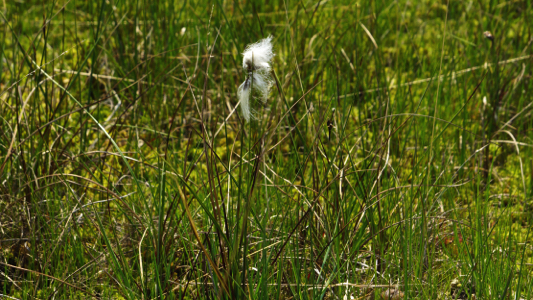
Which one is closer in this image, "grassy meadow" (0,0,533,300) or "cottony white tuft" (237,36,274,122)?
"cottony white tuft" (237,36,274,122)

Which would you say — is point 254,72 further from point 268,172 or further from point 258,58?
point 268,172

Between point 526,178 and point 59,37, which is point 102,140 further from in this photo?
point 526,178

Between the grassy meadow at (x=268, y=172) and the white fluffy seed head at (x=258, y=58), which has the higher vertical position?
the white fluffy seed head at (x=258, y=58)

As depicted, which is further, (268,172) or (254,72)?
(268,172)

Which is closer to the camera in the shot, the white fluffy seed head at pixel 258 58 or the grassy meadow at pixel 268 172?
the white fluffy seed head at pixel 258 58

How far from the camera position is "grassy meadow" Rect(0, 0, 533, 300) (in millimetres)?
1492

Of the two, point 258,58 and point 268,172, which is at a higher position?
point 258,58

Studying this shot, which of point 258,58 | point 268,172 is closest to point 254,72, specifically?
point 258,58

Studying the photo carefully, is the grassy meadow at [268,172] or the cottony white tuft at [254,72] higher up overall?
the cottony white tuft at [254,72]

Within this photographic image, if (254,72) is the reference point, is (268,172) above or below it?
below

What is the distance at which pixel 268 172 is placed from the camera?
2119 mm

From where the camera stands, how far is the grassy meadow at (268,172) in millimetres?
1492

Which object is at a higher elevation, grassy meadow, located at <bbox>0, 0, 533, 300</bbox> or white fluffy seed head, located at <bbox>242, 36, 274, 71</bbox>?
white fluffy seed head, located at <bbox>242, 36, 274, 71</bbox>

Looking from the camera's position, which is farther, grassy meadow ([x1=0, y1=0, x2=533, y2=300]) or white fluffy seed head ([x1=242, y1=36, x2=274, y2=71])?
grassy meadow ([x1=0, y1=0, x2=533, y2=300])
